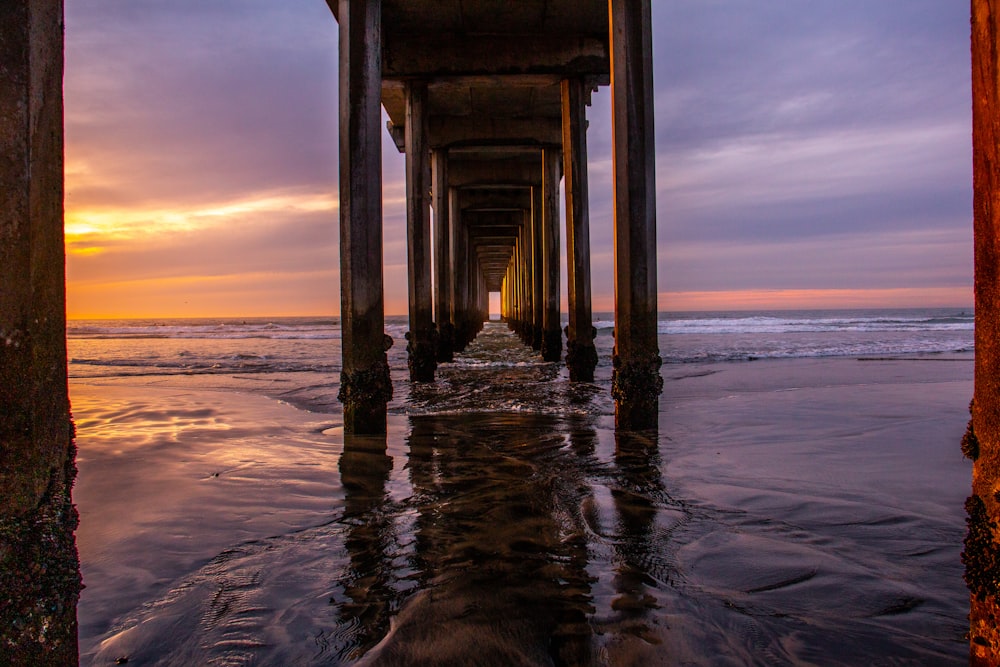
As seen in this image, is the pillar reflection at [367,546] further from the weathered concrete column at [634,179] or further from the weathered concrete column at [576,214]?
the weathered concrete column at [576,214]

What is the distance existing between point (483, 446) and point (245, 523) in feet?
6.86

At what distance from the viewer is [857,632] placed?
1899 millimetres

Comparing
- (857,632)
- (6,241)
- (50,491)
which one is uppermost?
(6,241)

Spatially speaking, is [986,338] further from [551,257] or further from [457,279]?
[457,279]

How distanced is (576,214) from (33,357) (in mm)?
8705

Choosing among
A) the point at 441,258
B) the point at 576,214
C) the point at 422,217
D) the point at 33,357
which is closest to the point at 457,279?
the point at 441,258

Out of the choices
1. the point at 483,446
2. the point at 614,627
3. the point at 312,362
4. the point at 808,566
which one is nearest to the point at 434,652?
the point at 614,627

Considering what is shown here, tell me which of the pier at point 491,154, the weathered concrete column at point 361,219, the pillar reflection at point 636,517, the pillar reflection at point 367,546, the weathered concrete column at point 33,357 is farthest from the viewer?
the pier at point 491,154

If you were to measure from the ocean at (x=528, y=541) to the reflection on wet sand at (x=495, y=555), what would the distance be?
0.01 metres

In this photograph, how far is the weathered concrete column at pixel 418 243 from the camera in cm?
968

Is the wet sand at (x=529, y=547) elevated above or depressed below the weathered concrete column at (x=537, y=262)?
below

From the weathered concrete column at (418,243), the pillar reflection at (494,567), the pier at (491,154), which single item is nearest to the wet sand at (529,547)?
the pillar reflection at (494,567)

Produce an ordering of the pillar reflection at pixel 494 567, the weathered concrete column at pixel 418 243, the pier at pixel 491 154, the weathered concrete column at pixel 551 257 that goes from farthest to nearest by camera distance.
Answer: the weathered concrete column at pixel 551 257
the weathered concrete column at pixel 418 243
the pier at pixel 491 154
the pillar reflection at pixel 494 567

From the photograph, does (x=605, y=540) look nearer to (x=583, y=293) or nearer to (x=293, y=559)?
(x=293, y=559)
